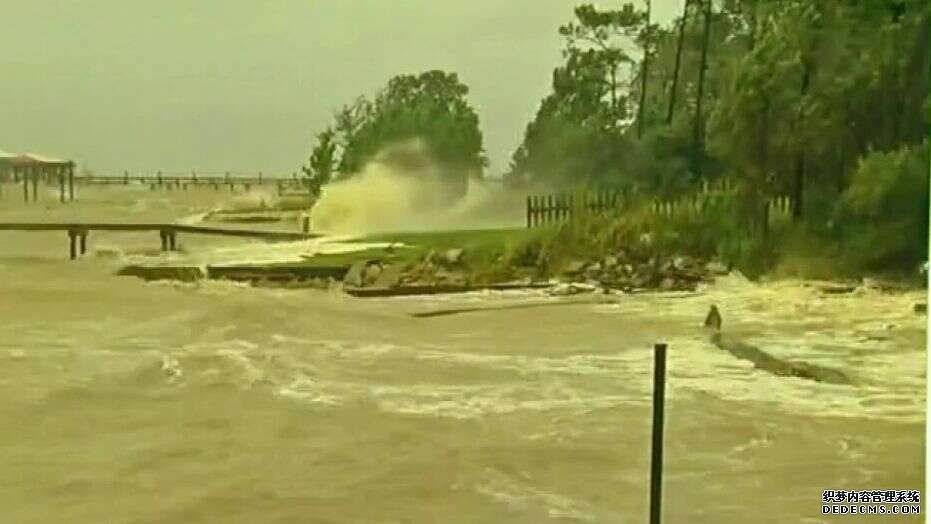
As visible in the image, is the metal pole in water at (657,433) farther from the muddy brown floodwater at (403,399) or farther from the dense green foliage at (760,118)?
the dense green foliage at (760,118)

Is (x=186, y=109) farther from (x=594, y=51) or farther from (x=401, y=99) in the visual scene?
(x=594, y=51)

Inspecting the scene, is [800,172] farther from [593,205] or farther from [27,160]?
[27,160]

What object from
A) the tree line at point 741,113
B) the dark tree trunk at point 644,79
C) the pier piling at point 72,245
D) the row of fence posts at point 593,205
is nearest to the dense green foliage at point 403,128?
the tree line at point 741,113

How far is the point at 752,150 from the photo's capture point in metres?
2.18

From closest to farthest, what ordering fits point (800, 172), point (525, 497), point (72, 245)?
point (525, 497), point (72, 245), point (800, 172)

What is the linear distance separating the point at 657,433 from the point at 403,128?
0.59 meters

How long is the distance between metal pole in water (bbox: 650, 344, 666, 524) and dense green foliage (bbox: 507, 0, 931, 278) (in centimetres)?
22

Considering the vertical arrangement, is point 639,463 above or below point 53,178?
below

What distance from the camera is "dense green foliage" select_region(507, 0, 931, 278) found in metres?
2.14

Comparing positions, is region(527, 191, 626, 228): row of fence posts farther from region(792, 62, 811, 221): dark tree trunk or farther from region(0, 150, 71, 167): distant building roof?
region(0, 150, 71, 167): distant building roof

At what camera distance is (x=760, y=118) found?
2176mm

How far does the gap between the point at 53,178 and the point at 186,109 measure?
219 mm

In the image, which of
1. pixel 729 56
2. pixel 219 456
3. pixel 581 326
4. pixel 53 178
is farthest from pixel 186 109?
pixel 729 56
